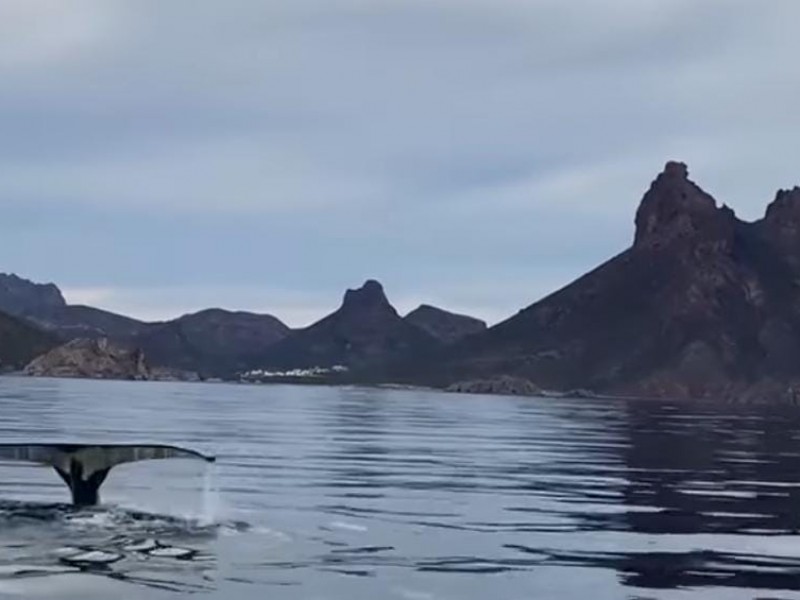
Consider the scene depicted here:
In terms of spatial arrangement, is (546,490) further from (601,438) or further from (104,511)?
(601,438)

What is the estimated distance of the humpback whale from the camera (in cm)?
3616

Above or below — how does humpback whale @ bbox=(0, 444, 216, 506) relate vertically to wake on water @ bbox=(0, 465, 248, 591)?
above

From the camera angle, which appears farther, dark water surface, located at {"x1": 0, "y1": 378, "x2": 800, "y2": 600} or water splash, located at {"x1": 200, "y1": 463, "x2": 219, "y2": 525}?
water splash, located at {"x1": 200, "y1": 463, "x2": 219, "y2": 525}

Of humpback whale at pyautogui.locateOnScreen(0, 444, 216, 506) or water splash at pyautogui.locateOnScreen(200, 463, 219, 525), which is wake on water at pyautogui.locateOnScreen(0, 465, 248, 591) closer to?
water splash at pyautogui.locateOnScreen(200, 463, 219, 525)

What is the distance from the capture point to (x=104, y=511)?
122 feet

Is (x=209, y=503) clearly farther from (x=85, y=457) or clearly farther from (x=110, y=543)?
(x=110, y=543)

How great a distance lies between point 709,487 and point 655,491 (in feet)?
10.1

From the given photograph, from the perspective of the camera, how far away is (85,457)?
1467 inches

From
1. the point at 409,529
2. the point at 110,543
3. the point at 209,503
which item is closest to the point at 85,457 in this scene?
the point at 209,503

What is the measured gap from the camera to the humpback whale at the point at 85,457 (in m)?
36.2

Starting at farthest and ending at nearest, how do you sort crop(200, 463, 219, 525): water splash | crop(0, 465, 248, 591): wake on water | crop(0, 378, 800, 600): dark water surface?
crop(200, 463, 219, 525): water splash → crop(0, 465, 248, 591): wake on water → crop(0, 378, 800, 600): dark water surface

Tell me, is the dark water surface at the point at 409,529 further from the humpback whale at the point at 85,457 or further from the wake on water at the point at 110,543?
the humpback whale at the point at 85,457

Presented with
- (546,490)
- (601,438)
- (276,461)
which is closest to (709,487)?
(546,490)

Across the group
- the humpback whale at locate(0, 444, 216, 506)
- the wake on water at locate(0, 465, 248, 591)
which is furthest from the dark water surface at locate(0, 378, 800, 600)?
the humpback whale at locate(0, 444, 216, 506)
